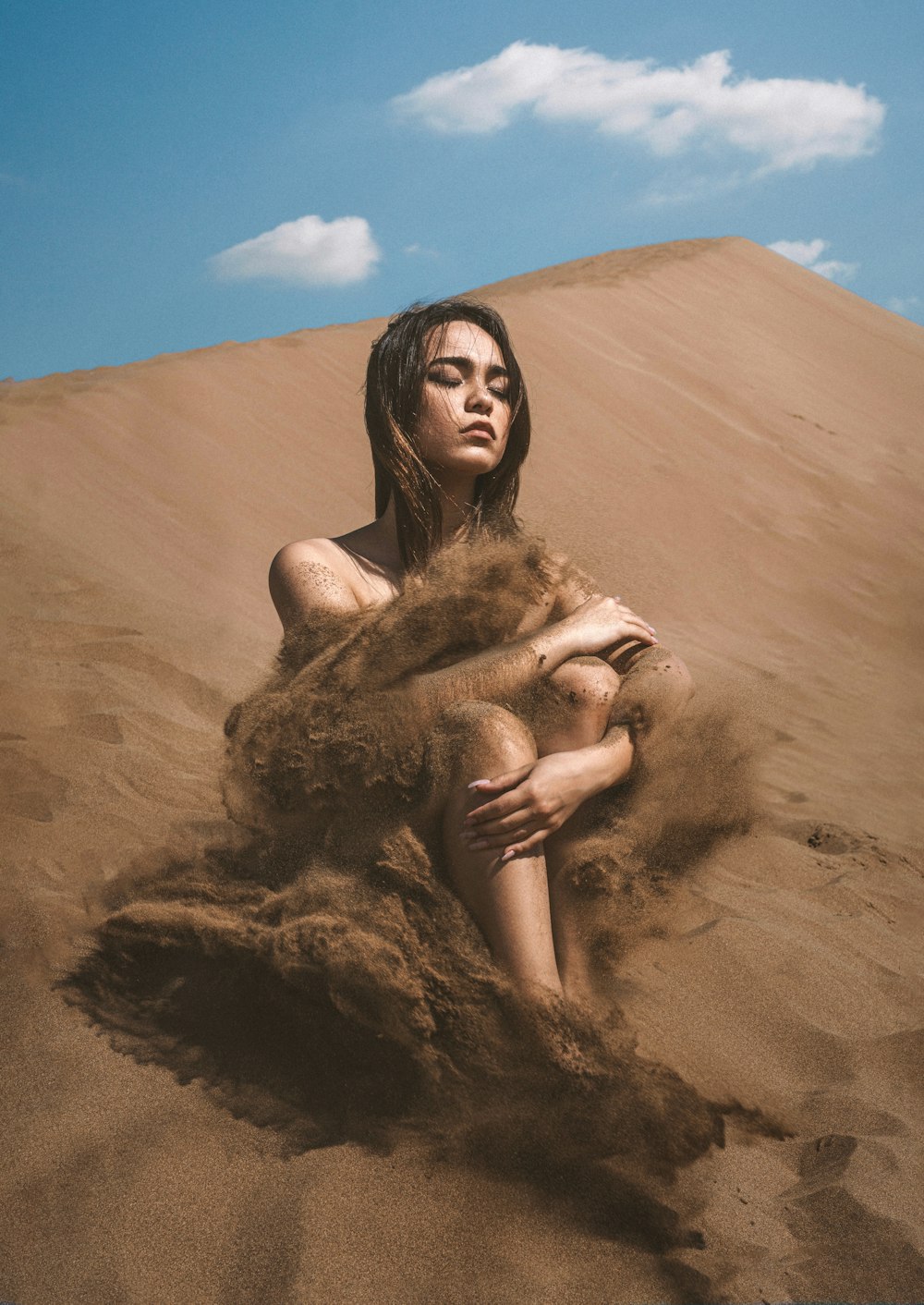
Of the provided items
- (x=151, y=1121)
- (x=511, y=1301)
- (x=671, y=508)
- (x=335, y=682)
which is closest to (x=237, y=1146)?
(x=151, y=1121)

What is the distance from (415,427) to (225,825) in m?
1.34

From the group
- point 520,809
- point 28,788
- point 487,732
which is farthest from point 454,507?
point 28,788

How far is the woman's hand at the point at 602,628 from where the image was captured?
7.06 ft

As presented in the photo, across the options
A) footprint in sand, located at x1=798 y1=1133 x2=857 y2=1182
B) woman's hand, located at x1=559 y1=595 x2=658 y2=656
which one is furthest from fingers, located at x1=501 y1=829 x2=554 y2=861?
footprint in sand, located at x1=798 y1=1133 x2=857 y2=1182

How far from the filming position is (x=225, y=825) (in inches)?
122

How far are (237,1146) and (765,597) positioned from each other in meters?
7.30

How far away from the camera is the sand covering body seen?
1883 mm

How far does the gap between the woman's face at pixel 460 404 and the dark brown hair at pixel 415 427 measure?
21 millimetres

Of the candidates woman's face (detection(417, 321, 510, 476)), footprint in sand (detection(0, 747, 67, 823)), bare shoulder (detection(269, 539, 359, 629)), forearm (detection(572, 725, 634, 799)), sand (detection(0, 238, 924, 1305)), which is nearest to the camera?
sand (detection(0, 238, 924, 1305))

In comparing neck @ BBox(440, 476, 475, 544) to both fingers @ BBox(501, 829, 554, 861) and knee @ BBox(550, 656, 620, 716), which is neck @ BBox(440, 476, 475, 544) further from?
fingers @ BBox(501, 829, 554, 861)

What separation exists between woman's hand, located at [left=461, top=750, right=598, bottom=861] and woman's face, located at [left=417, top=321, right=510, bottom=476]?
78 centimetres

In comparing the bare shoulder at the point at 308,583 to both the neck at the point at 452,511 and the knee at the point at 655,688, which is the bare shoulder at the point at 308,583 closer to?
the neck at the point at 452,511

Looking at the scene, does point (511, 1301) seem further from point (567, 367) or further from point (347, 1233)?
point (567, 367)

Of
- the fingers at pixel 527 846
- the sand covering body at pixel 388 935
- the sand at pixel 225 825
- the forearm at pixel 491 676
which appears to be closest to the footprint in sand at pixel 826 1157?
the sand at pixel 225 825
